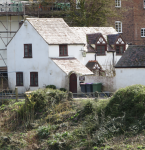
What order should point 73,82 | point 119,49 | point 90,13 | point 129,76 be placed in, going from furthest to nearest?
point 90,13
point 119,49
point 73,82
point 129,76

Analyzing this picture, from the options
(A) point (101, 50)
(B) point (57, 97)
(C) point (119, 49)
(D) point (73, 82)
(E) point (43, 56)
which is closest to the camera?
(B) point (57, 97)

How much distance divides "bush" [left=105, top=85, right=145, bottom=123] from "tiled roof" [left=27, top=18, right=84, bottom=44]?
41.1ft

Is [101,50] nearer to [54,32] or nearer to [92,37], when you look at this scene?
[92,37]

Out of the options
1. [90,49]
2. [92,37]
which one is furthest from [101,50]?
[92,37]

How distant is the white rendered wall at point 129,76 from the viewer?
1057 inches

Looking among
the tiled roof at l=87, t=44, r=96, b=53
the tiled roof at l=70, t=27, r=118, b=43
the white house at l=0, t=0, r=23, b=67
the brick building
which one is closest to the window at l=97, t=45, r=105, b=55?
the tiled roof at l=87, t=44, r=96, b=53

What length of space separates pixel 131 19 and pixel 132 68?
20.5m

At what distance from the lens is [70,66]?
31.2 meters

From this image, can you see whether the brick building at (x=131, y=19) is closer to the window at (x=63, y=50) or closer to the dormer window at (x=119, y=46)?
the dormer window at (x=119, y=46)

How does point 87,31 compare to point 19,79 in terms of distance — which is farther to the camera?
point 87,31

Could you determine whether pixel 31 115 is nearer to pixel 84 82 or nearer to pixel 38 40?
pixel 84 82

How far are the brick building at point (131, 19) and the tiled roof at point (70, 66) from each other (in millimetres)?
15551

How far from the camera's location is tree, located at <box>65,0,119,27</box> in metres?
43.2

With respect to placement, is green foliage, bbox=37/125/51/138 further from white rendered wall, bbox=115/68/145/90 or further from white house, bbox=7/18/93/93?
white house, bbox=7/18/93/93
